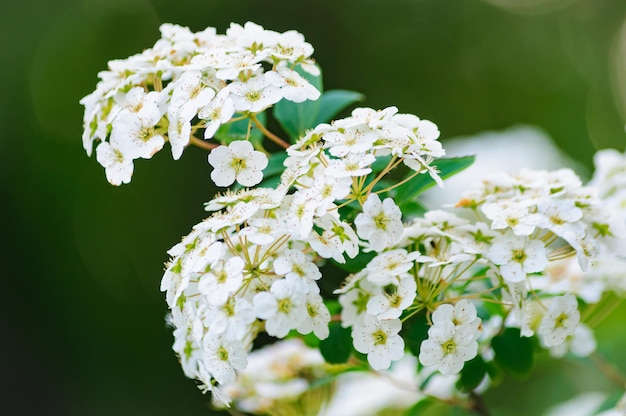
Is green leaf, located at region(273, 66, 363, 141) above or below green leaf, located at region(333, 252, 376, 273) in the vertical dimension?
above

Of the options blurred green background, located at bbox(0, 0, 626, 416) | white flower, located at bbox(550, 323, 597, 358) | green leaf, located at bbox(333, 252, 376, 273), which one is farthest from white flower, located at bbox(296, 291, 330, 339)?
blurred green background, located at bbox(0, 0, 626, 416)

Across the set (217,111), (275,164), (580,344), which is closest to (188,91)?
(217,111)

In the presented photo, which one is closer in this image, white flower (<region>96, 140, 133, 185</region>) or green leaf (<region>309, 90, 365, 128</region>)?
white flower (<region>96, 140, 133, 185</region>)

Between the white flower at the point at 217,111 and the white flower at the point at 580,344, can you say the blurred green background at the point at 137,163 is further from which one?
the white flower at the point at 217,111

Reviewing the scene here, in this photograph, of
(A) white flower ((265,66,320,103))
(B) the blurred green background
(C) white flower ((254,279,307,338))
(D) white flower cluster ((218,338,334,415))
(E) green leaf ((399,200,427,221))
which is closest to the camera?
(C) white flower ((254,279,307,338))

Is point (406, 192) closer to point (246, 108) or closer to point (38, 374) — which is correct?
point (246, 108)

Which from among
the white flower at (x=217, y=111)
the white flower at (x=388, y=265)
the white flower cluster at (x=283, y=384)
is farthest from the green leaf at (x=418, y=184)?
the white flower cluster at (x=283, y=384)

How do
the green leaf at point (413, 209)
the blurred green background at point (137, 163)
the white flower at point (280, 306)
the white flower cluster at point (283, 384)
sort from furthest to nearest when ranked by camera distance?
the blurred green background at point (137, 163) < the white flower cluster at point (283, 384) < the green leaf at point (413, 209) < the white flower at point (280, 306)

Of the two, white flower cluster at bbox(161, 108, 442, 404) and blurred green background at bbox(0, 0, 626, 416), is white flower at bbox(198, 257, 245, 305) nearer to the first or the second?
white flower cluster at bbox(161, 108, 442, 404)
